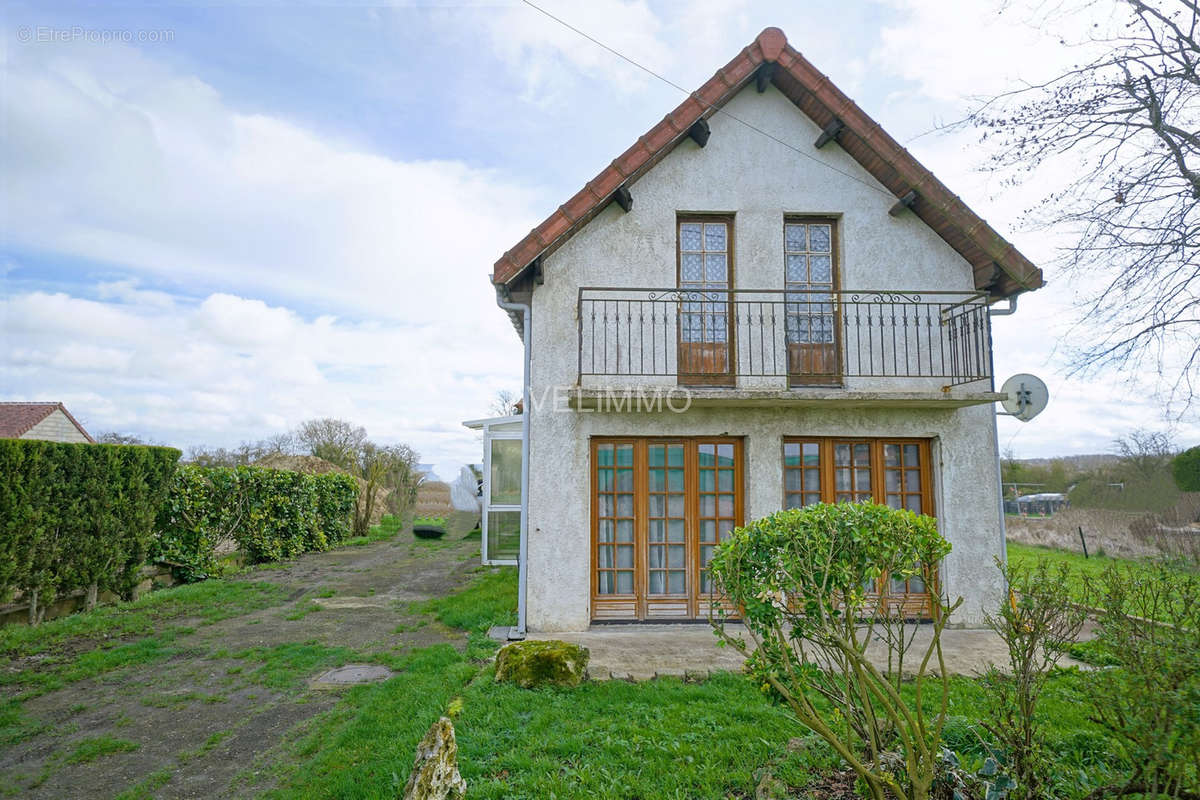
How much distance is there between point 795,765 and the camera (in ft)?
12.0

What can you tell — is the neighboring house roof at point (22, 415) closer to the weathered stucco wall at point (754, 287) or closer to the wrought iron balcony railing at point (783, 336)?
the weathered stucco wall at point (754, 287)

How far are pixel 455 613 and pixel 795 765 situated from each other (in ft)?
17.8

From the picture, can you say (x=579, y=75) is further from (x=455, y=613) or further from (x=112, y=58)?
(x=455, y=613)

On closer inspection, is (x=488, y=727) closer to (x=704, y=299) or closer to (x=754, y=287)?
(x=704, y=299)

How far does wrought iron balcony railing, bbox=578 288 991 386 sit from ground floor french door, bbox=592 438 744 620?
0.95 m

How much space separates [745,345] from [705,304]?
74 cm

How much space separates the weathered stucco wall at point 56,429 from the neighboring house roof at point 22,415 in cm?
15

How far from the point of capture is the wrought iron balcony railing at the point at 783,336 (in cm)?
738

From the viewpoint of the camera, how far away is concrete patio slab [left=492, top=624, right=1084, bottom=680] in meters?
5.60

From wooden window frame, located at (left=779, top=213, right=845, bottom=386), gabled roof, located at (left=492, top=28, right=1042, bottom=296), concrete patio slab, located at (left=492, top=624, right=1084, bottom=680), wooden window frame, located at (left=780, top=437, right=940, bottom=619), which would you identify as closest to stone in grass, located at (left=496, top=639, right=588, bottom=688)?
concrete patio slab, located at (left=492, top=624, right=1084, bottom=680)

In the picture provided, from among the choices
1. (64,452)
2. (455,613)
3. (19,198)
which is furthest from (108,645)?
(19,198)

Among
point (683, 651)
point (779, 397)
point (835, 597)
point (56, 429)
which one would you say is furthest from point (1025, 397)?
point (56, 429)

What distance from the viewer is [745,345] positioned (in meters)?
7.45

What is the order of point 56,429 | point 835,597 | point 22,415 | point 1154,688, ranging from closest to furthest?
point 1154,688 → point 835,597 → point 22,415 → point 56,429
